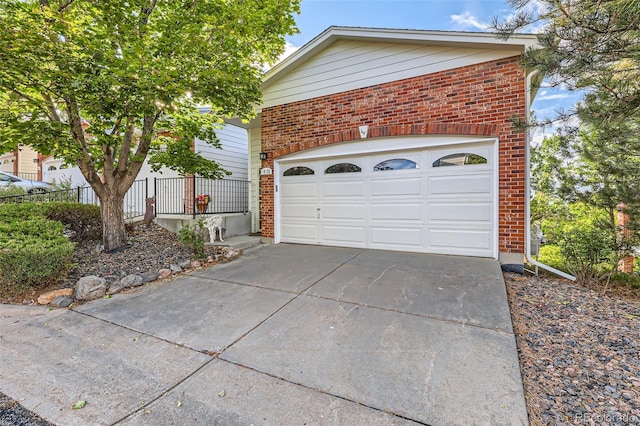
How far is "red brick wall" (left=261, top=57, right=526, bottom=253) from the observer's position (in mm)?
5121

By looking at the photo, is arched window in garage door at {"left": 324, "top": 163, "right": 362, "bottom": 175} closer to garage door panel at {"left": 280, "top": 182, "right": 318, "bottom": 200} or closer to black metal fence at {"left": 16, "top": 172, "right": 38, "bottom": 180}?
garage door panel at {"left": 280, "top": 182, "right": 318, "bottom": 200}

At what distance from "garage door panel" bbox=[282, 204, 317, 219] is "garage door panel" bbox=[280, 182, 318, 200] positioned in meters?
0.26

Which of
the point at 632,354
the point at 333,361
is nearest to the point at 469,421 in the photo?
the point at 333,361

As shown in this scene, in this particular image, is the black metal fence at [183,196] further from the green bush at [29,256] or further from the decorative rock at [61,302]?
the decorative rock at [61,302]

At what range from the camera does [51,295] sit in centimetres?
385

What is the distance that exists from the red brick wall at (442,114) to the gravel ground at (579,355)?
1689 millimetres

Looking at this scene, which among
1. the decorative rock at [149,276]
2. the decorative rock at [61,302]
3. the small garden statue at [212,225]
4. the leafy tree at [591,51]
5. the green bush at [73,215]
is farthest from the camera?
the small garden statue at [212,225]

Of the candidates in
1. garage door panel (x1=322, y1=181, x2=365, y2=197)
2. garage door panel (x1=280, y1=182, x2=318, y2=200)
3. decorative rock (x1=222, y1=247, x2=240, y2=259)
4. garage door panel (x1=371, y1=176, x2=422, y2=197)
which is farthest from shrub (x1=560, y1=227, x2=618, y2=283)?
decorative rock (x1=222, y1=247, x2=240, y2=259)

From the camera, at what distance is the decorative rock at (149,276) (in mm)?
4586

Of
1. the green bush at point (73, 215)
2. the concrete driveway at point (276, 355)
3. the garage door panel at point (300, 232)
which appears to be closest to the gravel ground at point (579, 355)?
the concrete driveway at point (276, 355)

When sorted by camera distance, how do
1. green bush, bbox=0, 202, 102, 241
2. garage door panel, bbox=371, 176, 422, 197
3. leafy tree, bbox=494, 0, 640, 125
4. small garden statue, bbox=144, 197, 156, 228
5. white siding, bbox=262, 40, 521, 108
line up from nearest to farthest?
1. leafy tree, bbox=494, 0, 640, 125
2. green bush, bbox=0, 202, 102, 241
3. white siding, bbox=262, 40, 521, 108
4. garage door panel, bbox=371, 176, 422, 197
5. small garden statue, bbox=144, 197, 156, 228

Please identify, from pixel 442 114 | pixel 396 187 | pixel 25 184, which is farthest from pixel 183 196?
pixel 442 114

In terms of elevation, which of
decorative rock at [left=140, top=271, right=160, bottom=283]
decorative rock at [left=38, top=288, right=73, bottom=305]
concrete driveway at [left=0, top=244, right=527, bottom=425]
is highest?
decorative rock at [left=140, top=271, right=160, bottom=283]

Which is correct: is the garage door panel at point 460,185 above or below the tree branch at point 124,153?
below
